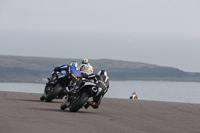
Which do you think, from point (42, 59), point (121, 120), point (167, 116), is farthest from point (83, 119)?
point (42, 59)

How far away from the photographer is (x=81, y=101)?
1396 centimetres

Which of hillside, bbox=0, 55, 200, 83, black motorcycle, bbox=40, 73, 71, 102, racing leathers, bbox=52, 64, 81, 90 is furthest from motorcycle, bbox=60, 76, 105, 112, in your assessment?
hillside, bbox=0, 55, 200, 83

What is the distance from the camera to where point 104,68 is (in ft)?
502

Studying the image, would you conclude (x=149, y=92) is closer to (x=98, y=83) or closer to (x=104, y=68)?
(x=104, y=68)

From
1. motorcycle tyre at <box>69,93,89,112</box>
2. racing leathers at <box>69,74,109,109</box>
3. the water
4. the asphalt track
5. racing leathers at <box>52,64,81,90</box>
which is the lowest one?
the water

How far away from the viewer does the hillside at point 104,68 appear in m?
126

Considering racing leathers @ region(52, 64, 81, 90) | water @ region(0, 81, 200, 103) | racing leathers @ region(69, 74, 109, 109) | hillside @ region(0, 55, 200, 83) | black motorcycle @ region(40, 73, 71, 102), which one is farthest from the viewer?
hillside @ region(0, 55, 200, 83)

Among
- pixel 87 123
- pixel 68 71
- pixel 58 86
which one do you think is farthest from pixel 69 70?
pixel 87 123

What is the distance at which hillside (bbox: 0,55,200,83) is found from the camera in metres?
126

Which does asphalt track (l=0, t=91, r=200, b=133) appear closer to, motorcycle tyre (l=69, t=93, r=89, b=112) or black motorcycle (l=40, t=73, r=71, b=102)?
motorcycle tyre (l=69, t=93, r=89, b=112)

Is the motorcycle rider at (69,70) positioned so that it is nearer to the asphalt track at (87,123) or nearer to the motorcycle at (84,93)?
the motorcycle at (84,93)

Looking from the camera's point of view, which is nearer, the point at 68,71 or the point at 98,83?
A: the point at 98,83

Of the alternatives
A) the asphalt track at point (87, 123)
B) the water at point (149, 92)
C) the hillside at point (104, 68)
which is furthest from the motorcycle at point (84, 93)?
the hillside at point (104, 68)

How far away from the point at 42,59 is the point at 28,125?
152m
